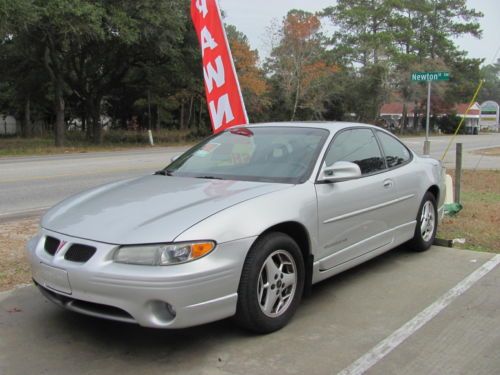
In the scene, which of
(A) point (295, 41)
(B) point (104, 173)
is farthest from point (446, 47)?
(B) point (104, 173)

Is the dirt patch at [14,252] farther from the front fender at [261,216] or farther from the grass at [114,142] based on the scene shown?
the grass at [114,142]

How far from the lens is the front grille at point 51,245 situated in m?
3.70

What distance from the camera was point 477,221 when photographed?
765 centimetres

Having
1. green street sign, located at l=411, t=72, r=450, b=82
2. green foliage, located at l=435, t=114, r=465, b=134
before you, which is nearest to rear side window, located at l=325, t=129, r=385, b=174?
green street sign, located at l=411, t=72, r=450, b=82

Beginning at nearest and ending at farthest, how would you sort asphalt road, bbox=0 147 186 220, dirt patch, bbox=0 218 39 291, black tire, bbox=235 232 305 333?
1. black tire, bbox=235 232 305 333
2. dirt patch, bbox=0 218 39 291
3. asphalt road, bbox=0 147 186 220

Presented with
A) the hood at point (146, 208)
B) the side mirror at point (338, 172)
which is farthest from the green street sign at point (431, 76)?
the hood at point (146, 208)

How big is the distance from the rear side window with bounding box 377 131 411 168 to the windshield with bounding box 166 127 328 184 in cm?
103

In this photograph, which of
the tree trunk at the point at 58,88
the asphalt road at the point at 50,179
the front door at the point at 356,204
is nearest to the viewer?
the front door at the point at 356,204

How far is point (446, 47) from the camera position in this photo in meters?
65.2

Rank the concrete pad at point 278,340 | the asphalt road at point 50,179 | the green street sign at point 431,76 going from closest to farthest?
the concrete pad at point 278,340, the asphalt road at point 50,179, the green street sign at point 431,76

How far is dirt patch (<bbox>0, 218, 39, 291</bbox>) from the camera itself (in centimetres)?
504

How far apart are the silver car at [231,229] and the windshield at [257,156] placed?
0.5 inches

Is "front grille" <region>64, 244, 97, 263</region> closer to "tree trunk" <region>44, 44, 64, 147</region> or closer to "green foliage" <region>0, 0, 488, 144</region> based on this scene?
"green foliage" <region>0, 0, 488, 144</region>

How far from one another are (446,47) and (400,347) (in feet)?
224
